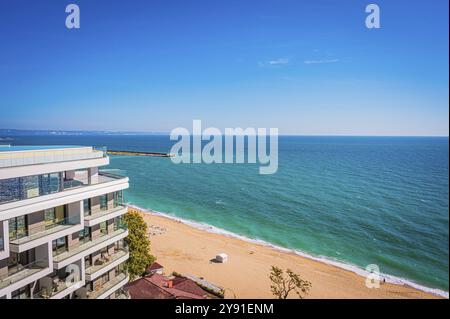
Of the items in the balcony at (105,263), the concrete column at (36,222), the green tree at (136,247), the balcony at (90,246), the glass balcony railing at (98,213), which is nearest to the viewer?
the concrete column at (36,222)

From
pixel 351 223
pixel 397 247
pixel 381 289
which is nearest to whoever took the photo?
pixel 381 289

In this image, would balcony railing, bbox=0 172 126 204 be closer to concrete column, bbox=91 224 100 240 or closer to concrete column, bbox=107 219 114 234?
concrete column, bbox=91 224 100 240

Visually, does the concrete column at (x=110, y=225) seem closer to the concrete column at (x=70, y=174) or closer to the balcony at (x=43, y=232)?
the balcony at (x=43, y=232)

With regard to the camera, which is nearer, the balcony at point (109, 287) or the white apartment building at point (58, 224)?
the white apartment building at point (58, 224)

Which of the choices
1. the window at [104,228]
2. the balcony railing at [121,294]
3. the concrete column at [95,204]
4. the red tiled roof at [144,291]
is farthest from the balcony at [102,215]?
the red tiled roof at [144,291]

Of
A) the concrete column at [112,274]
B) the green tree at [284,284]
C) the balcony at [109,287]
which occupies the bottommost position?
the green tree at [284,284]
